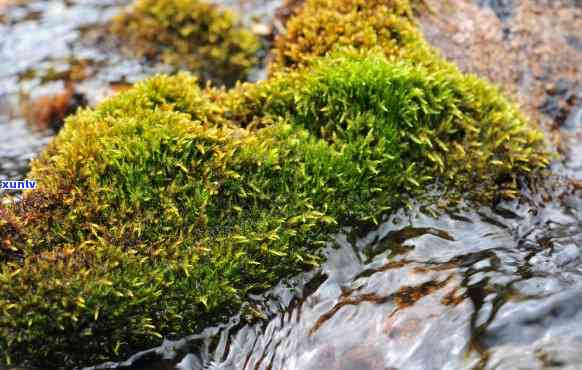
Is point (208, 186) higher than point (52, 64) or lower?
lower

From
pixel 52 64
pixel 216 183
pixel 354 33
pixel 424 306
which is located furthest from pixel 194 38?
pixel 424 306

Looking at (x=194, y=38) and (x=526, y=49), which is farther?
(x=194, y=38)

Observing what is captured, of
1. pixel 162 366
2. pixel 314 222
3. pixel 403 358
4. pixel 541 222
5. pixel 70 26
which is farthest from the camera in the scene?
pixel 70 26

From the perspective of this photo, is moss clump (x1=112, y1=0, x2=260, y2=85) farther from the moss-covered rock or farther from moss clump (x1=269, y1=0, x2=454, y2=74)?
the moss-covered rock

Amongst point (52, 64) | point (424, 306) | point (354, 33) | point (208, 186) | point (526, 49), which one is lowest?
point (424, 306)

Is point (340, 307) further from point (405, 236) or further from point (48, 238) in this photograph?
point (48, 238)

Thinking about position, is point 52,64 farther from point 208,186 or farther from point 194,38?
point 208,186

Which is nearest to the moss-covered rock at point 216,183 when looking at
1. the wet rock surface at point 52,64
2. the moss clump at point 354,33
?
the moss clump at point 354,33

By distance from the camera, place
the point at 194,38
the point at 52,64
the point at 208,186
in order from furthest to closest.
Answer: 1. the point at 194,38
2. the point at 52,64
3. the point at 208,186

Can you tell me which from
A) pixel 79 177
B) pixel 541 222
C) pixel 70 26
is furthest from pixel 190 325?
pixel 70 26
